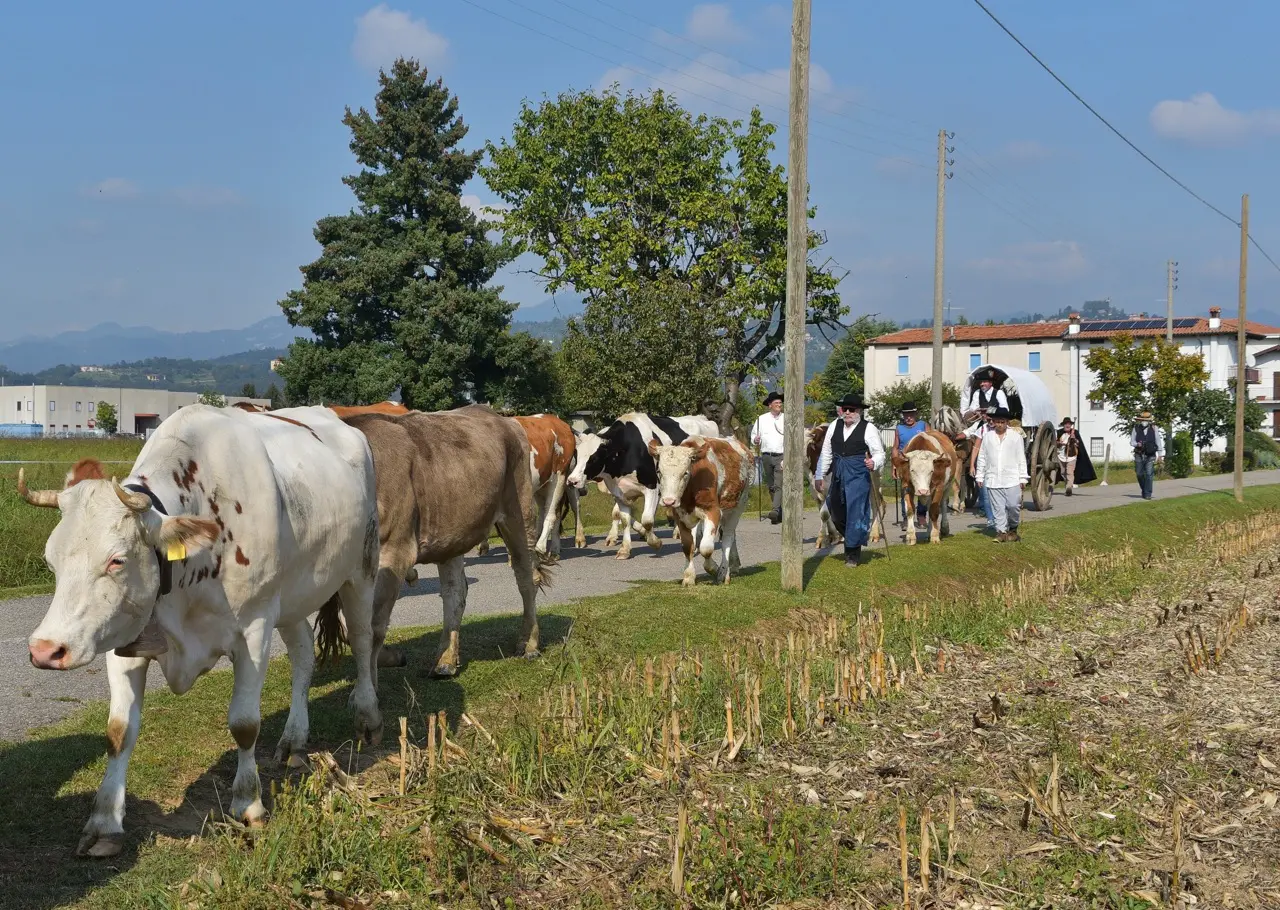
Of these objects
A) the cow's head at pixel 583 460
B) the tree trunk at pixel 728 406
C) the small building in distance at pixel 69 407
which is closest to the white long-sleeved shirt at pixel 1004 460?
the cow's head at pixel 583 460

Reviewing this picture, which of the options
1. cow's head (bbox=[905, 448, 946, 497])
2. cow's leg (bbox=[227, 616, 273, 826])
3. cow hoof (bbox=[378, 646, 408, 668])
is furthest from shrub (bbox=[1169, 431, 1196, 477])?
cow's leg (bbox=[227, 616, 273, 826])

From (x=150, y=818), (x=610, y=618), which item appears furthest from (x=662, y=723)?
(x=610, y=618)

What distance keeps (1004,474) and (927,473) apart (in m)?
1.61

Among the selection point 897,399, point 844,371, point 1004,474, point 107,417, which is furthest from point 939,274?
point 107,417

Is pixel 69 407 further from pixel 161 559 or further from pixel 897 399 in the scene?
pixel 161 559

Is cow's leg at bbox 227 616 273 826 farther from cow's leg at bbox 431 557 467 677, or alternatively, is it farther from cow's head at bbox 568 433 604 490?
cow's head at bbox 568 433 604 490

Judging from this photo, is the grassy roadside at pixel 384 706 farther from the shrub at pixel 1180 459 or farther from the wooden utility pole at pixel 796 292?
the shrub at pixel 1180 459

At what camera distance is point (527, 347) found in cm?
4756

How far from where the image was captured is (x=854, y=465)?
16688mm

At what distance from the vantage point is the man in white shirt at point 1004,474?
20312 millimetres

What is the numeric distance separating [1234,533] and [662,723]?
63.0ft

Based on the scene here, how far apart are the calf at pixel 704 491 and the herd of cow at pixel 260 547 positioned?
3412mm

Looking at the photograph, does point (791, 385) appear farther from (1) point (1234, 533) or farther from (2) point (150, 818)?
(1) point (1234, 533)

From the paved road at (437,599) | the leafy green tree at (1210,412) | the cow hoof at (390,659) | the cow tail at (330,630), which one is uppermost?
the leafy green tree at (1210,412)
